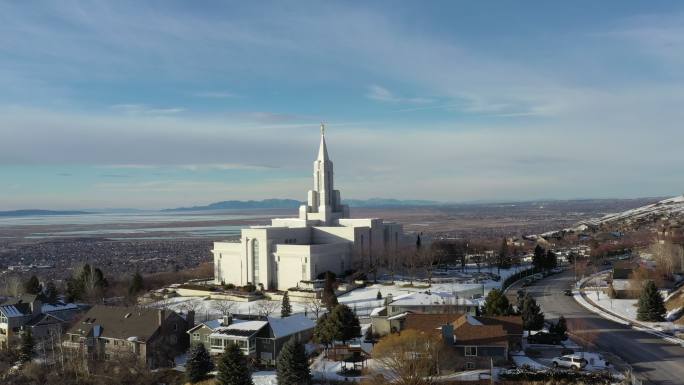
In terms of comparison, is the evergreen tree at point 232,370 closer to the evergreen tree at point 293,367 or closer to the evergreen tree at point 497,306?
the evergreen tree at point 293,367

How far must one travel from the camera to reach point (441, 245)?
77375 millimetres

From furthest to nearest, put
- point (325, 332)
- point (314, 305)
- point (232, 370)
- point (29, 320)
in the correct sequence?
point (314, 305), point (29, 320), point (325, 332), point (232, 370)

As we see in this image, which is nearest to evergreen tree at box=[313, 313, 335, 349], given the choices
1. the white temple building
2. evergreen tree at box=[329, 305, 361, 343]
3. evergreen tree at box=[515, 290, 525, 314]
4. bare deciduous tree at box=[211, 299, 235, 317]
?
evergreen tree at box=[329, 305, 361, 343]

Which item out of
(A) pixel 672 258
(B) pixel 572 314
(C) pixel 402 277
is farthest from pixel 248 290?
(A) pixel 672 258

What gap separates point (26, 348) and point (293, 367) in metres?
19.1

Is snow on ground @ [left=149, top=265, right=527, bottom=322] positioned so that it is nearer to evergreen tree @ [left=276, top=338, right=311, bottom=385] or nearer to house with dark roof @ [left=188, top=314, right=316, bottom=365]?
house with dark roof @ [left=188, top=314, right=316, bottom=365]

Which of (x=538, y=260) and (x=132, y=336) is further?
(x=538, y=260)

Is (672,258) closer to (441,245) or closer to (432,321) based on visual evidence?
(441,245)

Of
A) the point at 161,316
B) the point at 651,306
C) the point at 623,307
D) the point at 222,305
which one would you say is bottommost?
the point at 623,307

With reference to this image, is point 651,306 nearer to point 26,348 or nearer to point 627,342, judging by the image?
point 627,342

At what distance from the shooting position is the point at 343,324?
36344mm

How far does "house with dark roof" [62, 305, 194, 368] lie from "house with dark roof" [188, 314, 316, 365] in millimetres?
1571

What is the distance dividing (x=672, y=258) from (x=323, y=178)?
35579mm

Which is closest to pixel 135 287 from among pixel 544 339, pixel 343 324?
pixel 343 324
